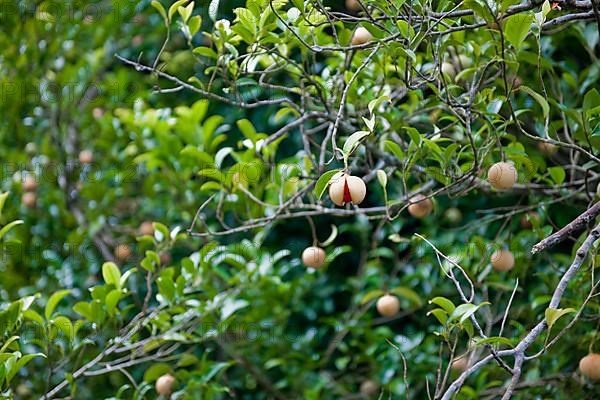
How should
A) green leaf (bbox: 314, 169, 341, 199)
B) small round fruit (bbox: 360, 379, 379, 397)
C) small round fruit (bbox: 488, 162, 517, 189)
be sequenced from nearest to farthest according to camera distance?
green leaf (bbox: 314, 169, 341, 199), small round fruit (bbox: 488, 162, 517, 189), small round fruit (bbox: 360, 379, 379, 397)

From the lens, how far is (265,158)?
1571mm

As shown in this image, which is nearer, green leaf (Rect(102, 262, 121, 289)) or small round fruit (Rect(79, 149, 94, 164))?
green leaf (Rect(102, 262, 121, 289))

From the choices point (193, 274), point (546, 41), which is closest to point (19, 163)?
point (193, 274)

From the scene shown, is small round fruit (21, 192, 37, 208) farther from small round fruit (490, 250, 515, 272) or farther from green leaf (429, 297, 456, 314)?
green leaf (429, 297, 456, 314)

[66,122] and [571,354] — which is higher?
[66,122]

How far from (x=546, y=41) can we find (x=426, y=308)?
73 cm

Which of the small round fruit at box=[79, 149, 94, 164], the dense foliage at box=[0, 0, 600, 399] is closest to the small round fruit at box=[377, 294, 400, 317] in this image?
the dense foliage at box=[0, 0, 600, 399]

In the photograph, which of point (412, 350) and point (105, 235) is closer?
point (412, 350)

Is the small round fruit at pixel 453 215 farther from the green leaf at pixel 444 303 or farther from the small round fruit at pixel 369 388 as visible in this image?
the green leaf at pixel 444 303

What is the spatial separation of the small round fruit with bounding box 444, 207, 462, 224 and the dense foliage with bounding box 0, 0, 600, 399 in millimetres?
12

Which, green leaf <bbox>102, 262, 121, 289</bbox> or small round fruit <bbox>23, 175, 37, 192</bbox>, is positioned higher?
green leaf <bbox>102, 262, 121, 289</bbox>

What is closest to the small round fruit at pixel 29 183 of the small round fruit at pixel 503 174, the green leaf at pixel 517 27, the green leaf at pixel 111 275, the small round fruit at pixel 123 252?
Result: the small round fruit at pixel 123 252

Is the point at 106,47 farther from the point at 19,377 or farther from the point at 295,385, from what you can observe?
the point at 295,385

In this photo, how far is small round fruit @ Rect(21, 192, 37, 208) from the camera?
2266 mm
